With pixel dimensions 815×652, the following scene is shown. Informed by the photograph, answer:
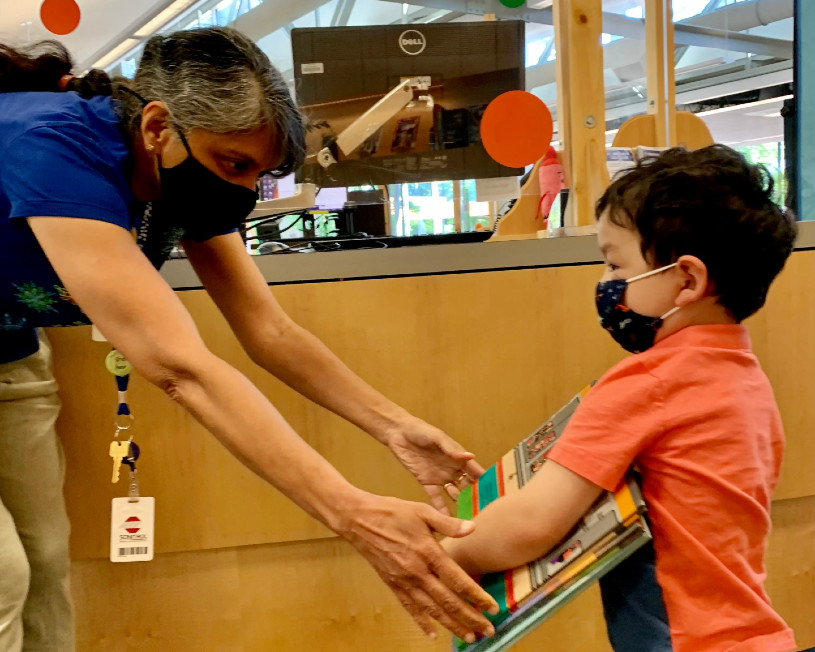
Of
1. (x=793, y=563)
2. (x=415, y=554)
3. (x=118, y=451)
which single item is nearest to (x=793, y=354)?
(x=793, y=563)

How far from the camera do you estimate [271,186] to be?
2.35 meters

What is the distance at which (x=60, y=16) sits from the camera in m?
1.61

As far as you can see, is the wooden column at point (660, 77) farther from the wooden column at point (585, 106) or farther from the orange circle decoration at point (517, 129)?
the orange circle decoration at point (517, 129)

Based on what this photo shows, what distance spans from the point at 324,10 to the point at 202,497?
164 inches

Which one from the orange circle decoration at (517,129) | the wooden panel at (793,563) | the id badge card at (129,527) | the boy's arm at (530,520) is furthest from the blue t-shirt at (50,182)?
the wooden panel at (793,563)

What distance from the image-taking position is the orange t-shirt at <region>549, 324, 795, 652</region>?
753 mm

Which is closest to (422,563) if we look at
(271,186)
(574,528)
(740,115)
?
(574,528)

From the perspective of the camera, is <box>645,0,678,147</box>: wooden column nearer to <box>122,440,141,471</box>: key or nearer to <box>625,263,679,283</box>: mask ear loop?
<box>625,263,679,283</box>: mask ear loop

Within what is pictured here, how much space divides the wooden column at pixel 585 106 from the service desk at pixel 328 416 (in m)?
0.24

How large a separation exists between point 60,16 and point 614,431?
1.57 m

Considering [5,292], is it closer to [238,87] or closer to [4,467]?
[4,467]

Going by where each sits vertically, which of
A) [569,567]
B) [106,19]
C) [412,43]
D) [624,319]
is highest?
[106,19]

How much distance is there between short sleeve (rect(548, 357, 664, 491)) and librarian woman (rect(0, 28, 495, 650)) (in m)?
0.16

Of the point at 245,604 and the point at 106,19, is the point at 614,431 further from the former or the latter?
the point at 106,19
